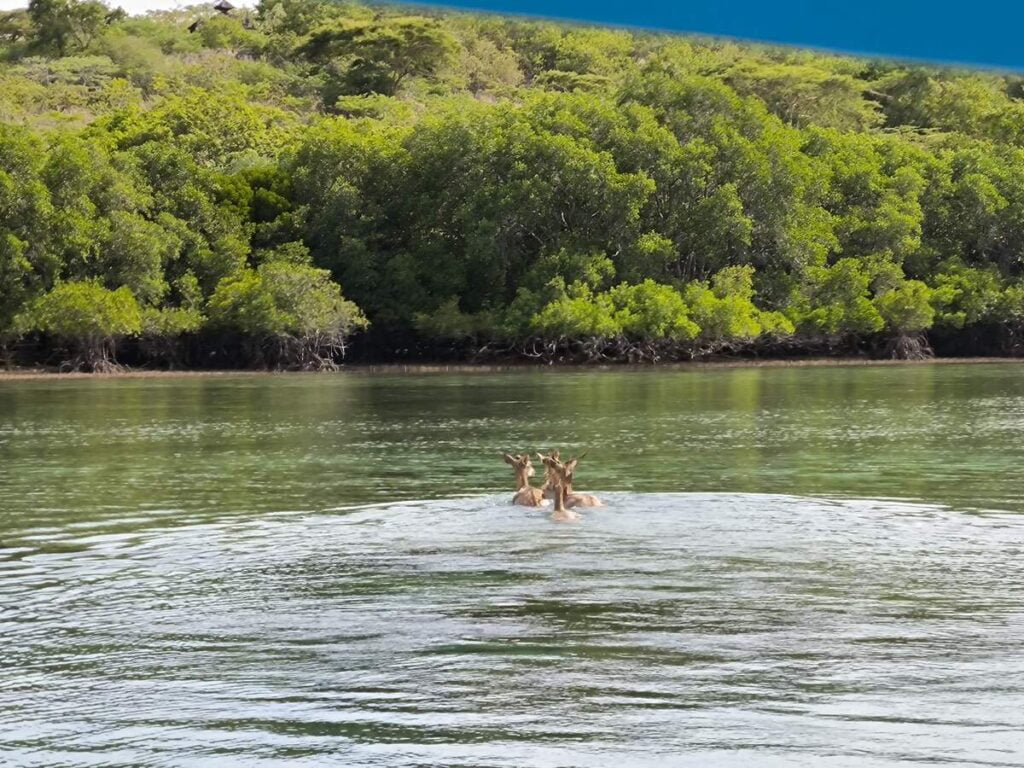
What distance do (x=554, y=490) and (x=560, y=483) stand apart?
1.30 feet

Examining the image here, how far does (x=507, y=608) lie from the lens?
13.2 meters

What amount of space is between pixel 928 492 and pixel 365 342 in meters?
51.2

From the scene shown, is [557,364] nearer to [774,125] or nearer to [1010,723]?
[774,125]

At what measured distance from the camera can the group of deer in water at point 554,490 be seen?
18672 mm

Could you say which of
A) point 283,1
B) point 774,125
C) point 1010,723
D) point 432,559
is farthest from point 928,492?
point 283,1

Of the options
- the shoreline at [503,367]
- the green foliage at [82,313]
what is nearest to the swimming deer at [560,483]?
the shoreline at [503,367]

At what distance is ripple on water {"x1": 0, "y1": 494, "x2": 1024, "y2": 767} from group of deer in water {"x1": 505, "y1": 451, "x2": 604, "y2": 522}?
0.53 m

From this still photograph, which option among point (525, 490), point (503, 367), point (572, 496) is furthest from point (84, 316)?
Answer: point (572, 496)

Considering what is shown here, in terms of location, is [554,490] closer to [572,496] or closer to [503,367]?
[572,496]

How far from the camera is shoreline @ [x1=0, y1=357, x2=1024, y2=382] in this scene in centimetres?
6322

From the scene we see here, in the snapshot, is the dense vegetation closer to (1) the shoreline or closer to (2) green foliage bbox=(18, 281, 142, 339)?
(2) green foliage bbox=(18, 281, 142, 339)

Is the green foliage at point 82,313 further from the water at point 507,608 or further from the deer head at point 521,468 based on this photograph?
the deer head at point 521,468

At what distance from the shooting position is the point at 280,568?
1577cm

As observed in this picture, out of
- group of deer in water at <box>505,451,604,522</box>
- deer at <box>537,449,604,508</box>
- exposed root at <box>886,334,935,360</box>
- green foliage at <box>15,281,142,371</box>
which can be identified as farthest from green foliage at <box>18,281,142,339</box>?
deer at <box>537,449,604,508</box>
